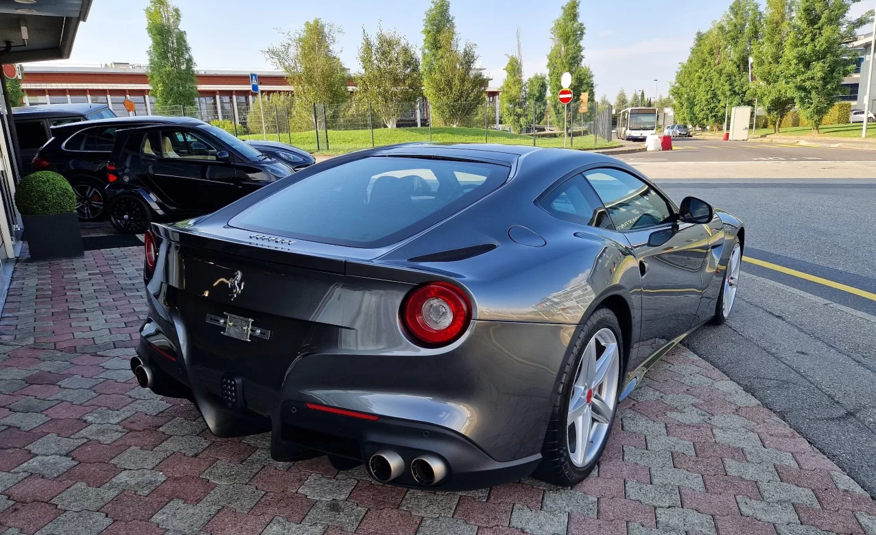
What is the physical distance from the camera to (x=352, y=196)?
2.93 m

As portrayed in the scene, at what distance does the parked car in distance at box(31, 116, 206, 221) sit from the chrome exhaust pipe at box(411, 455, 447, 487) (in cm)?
919

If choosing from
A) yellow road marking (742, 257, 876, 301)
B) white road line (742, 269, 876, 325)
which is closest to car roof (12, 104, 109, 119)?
yellow road marking (742, 257, 876, 301)

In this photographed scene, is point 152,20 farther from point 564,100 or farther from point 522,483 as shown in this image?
point 522,483

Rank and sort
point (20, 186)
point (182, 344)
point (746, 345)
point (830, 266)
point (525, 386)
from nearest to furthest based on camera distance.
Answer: point (525, 386) → point (182, 344) → point (746, 345) → point (830, 266) → point (20, 186)

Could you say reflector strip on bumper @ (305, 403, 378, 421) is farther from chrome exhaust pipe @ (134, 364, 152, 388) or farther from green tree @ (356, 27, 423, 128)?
green tree @ (356, 27, 423, 128)

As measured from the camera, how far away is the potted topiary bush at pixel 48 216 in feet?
23.7

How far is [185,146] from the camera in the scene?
30.2 feet

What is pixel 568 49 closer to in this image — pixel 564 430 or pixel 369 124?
pixel 369 124

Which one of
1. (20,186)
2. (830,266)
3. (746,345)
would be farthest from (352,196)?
(20,186)

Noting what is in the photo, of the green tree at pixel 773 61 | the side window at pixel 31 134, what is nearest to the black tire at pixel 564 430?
the side window at pixel 31 134

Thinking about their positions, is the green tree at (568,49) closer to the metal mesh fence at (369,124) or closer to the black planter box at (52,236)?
the metal mesh fence at (369,124)

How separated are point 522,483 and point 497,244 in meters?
1.03

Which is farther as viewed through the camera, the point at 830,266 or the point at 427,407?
the point at 830,266

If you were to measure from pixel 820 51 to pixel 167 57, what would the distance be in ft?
142
